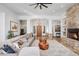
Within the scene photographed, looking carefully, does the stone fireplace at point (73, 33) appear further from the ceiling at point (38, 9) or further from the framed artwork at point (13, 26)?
the framed artwork at point (13, 26)

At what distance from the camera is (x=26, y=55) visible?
10.4 feet

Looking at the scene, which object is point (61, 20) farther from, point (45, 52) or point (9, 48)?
point (9, 48)

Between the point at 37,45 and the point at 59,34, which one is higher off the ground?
the point at 59,34

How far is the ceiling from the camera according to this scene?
3.22 metres

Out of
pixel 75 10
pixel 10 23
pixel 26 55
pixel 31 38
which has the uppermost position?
pixel 75 10

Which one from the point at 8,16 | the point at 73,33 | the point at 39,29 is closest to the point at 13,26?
the point at 8,16

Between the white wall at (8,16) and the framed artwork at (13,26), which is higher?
the white wall at (8,16)

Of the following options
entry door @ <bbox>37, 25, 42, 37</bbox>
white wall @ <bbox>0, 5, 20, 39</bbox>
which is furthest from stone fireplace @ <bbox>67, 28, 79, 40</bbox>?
white wall @ <bbox>0, 5, 20, 39</bbox>

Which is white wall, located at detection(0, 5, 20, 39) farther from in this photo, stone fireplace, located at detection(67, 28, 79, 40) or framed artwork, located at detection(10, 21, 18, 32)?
stone fireplace, located at detection(67, 28, 79, 40)

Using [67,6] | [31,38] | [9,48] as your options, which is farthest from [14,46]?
[67,6]

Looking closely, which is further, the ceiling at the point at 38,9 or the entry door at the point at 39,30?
the entry door at the point at 39,30

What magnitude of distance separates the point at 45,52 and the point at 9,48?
0.70 meters

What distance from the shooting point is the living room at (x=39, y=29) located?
3213 millimetres

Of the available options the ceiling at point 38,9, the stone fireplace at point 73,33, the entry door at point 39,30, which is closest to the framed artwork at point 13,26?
the ceiling at point 38,9
